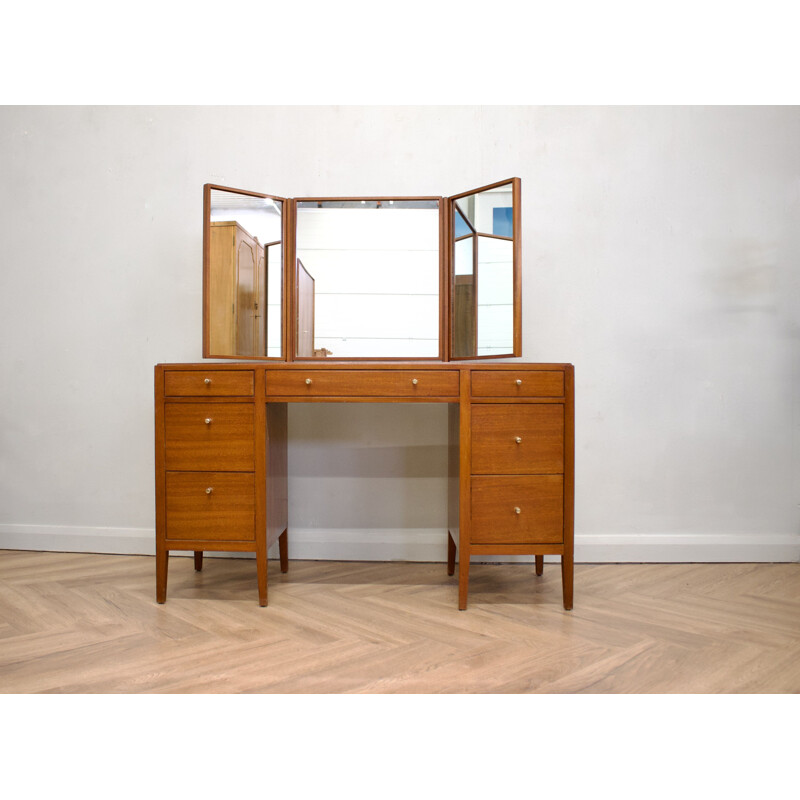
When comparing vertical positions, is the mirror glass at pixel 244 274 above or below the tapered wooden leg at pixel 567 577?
above

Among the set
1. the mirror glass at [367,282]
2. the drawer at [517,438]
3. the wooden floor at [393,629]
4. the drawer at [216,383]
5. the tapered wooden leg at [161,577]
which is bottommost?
the wooden floor at [393,629]

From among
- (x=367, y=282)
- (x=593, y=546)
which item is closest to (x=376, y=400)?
(x=367, y=282)

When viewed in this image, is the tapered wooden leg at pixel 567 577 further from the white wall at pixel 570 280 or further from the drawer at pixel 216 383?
the drawer at pixel 216 383

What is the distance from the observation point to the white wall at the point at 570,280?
2.60m

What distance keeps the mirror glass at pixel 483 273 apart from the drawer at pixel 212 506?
3.41 feet

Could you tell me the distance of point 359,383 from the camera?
2.08m

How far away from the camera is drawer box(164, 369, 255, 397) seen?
2.08m

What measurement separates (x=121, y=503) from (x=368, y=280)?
1.61 meters

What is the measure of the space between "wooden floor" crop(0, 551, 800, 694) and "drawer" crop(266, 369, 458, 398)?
2.57ft

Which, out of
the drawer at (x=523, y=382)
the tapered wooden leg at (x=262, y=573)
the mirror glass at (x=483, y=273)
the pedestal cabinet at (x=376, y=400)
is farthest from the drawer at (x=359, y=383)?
the tapered wooden leg at (x=262, y=573)

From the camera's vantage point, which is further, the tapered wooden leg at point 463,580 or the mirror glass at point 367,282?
the mirror glass at point 367,282

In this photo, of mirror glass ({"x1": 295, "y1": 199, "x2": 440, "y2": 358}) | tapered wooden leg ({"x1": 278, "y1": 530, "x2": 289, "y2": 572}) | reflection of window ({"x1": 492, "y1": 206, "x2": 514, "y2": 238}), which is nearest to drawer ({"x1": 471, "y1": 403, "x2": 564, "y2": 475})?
mirror glass ({"x1": 295, "y1": 199, "x2": 440, "y2": 358})

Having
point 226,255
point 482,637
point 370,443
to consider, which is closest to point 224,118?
point 226,255

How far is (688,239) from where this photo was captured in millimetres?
2604
